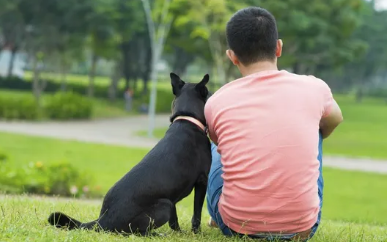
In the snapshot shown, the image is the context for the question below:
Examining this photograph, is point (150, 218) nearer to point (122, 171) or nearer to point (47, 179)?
point (47, 179)

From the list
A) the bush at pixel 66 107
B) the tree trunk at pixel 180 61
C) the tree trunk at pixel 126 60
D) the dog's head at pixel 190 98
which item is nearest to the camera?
the dog's head at pixel 190 98

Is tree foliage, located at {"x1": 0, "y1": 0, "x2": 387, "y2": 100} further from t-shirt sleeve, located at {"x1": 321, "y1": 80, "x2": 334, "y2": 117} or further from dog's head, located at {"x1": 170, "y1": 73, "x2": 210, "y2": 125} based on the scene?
t-shirt sleeve, located at {"x1": 321, "y1": 80, "x2": 334, "y2": 117}

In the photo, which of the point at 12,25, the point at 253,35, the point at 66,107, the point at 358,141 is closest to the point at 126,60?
the point at 12,25

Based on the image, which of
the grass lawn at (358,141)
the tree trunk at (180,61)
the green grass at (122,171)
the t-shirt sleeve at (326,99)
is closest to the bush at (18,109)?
the grass lawn at (358,141)

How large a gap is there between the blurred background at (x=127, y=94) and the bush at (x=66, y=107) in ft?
0.19

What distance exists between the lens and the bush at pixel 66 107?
31406 millimetres

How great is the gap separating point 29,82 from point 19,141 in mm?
29641

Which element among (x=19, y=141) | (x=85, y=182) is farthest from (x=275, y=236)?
(x=19, y=141)

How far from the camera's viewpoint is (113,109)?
39312mm

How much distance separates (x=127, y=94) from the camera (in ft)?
130

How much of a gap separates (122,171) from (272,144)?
10873 mm

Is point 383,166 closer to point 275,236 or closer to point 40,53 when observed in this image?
point 275,236

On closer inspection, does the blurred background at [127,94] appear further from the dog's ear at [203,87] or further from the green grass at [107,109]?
the dog's ear at [203,87]

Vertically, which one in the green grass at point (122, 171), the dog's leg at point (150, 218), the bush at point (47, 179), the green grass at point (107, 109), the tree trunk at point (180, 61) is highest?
the dog's leg at point (150, 218)
